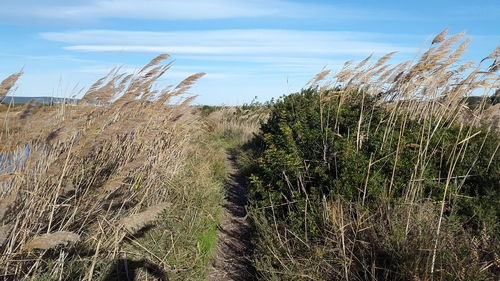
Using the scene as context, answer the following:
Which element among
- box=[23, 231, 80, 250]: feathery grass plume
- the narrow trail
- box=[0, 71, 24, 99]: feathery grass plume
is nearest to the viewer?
box=[23, 231, 80, 250]: feathery grass plume

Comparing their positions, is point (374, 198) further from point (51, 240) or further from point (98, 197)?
point (51, 240)

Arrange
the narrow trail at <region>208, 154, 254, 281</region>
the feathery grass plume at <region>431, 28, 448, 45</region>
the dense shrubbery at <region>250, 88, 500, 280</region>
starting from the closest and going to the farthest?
the dense shrubbery at <region>250, 88, 500, 280</region>
the narrow trail at <region>208, 154, 254, 281</region>
the feathery grass plume at <region>431, 28, 448, 45</region>

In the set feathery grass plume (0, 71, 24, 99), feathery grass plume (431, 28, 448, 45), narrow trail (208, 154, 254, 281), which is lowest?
narrow trail (208, 154, 254, 281)

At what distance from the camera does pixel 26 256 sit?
325cm

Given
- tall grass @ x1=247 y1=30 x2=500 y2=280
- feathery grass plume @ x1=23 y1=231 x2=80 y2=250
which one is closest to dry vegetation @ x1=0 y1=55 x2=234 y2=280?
feathery grass plume @ x1=23 y1=231 x2=80 y2=250

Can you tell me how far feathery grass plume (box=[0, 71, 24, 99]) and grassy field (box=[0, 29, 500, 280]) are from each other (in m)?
0.02

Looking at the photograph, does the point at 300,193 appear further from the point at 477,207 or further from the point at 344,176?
the point at 477,207

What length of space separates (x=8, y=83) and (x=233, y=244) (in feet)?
10.9

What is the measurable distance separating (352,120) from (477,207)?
→ 227 cm

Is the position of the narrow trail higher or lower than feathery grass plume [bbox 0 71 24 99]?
lower

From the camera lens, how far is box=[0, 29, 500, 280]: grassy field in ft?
10.7

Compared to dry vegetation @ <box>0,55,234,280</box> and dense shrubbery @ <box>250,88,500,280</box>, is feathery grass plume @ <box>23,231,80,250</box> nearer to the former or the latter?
dry vegetation @ <box>0,55,234,280</box>

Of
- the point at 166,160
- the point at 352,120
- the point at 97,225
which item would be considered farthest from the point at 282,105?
the point at 97,225

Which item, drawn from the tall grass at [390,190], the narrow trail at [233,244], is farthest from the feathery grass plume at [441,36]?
the narrow trail at [233,244]
